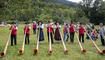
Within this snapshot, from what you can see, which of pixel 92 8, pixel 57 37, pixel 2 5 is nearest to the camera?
pixel 2 5

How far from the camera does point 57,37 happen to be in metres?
12.0

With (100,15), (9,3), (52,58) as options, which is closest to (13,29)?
(9,3)

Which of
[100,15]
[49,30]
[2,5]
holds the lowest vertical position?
[100,15]

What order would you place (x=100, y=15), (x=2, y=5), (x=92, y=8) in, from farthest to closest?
(x=92, y=8), (x=100, y=15), (x=2, y=5)

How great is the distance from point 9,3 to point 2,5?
0.51 meters

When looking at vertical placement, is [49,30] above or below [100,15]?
above

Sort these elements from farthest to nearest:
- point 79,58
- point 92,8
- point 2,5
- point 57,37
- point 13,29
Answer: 1. point 92,8
2. point 57,37
3. point 13,29
4. point 2,5
5. point 79,58

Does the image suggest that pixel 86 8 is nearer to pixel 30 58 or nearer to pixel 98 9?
pixel 98 9

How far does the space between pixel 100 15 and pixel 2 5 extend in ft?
194

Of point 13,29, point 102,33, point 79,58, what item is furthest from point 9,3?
point 102,33

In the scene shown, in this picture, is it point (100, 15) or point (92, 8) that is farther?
point (92, 8)

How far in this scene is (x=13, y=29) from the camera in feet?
35.3

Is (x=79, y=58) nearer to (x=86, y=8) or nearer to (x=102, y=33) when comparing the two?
(x=102, y=33)

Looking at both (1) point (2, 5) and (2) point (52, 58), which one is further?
(1) point (2, 5)
